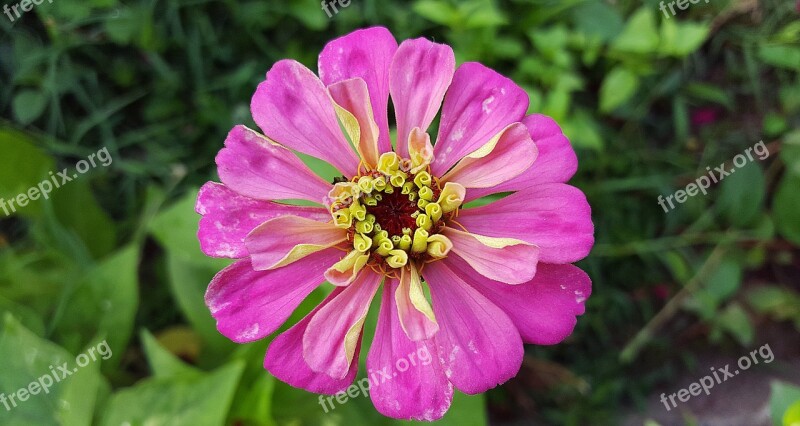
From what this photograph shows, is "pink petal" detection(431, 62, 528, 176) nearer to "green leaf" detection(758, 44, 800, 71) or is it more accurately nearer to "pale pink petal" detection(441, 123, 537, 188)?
"pale pink petal" detection(441, 123, 537, 188)

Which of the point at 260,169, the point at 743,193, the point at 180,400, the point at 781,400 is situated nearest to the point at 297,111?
the point at 260,169

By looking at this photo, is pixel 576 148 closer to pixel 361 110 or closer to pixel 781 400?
pixel 781 400

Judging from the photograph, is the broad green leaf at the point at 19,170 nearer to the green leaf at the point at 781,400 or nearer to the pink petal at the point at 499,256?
the pink petal at the point at 499,256

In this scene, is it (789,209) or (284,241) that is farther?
(789,209)

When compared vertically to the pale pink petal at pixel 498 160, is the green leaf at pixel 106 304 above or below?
below

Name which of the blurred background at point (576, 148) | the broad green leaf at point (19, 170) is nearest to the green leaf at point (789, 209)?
the blurred background at point (576, 148)

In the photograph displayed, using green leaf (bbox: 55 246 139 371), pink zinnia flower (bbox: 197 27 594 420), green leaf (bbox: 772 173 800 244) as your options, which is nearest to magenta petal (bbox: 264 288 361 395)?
pink zinnia flower (bbox: 197 27 594 420)

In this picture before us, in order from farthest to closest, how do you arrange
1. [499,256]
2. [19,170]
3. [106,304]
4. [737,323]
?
[737,323], [19,170], [106,304], [499,256]

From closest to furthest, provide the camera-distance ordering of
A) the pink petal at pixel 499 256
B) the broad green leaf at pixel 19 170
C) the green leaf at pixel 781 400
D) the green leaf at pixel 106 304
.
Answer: the pink petal at pixel 499 256 < the green leaf at pixel 781 400 < the green leaf at pixel 106 304 < the broad green leaf at pixel 19 170
